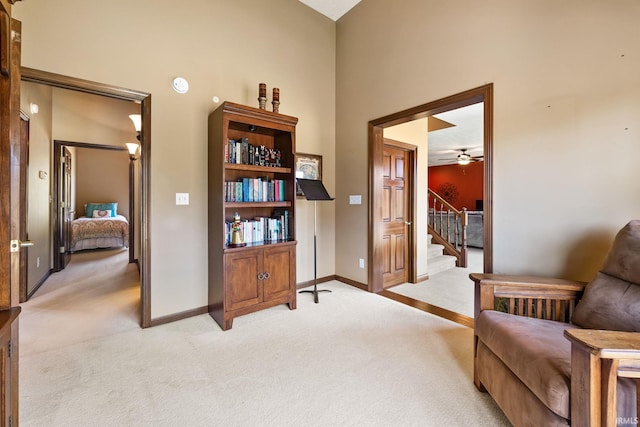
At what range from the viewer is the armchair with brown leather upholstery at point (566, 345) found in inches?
36.7

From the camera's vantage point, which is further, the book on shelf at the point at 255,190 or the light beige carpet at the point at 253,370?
the book on shelf at the point at 255,190

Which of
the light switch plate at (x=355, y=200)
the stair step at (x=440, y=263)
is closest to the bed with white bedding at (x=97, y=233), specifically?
the light switch plate at (x=355, y=200)

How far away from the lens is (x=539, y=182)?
2.09 meters

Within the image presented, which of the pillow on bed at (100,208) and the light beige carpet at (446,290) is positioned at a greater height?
the pillow on bed at (100,208)

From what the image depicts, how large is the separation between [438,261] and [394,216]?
1.57 m

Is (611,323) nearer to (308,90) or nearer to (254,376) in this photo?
(254,376)

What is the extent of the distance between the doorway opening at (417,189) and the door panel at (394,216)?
66 mm

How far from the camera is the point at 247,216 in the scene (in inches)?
120

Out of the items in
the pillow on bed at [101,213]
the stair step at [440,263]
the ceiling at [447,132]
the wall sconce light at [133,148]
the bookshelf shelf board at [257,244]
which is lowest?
the stair step at [440,263]

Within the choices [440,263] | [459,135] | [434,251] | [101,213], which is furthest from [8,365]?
[101,213]

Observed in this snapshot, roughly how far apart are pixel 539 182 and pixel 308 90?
9.19 ft

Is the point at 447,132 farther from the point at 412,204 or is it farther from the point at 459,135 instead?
the point at 412,204

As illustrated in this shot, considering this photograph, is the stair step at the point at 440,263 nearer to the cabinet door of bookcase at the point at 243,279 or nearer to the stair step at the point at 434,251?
the stair step at the point at 434,251

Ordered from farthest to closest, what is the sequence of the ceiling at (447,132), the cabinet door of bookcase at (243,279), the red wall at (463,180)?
the red wall at (463,180)
the ceiling at (447,132)
the cabinet door of bookcase at (243,279)
